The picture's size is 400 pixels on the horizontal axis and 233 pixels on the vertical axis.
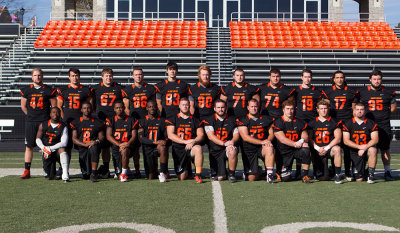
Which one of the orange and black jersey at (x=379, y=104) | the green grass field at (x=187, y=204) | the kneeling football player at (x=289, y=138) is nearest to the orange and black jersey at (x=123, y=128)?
the green grass field at (x=187, y=204)

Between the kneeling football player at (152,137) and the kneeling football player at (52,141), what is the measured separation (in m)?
1.05

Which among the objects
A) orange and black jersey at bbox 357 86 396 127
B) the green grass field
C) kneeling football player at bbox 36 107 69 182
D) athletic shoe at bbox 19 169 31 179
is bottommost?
the green grass field

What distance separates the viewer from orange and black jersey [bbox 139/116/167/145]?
614 cm

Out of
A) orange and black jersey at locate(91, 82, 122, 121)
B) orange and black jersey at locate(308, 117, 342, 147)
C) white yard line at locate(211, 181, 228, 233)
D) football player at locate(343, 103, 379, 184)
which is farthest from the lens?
orange and black jersey at locate(91, 82, 122, 121)

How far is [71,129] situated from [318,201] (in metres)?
3.53

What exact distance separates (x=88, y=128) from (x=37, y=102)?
84cm

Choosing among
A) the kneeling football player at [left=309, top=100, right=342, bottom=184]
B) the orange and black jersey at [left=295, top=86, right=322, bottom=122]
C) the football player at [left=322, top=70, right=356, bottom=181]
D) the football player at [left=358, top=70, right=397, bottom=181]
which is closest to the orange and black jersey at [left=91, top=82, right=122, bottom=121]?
the orange and black jersey at [left=295, top=86, right=322, bottom=122]

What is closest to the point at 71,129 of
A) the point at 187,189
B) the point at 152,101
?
the point at 152,101

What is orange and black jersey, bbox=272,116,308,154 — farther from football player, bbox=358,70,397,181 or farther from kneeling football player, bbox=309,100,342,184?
football player, bbox=358,70,397,181

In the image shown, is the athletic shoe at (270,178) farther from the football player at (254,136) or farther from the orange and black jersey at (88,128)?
A: the orange and black jersey at (88,128)

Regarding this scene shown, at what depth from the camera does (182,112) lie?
607 cm

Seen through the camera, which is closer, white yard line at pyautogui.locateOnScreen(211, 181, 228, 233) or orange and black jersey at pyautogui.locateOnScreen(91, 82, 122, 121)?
white yard line at pyautogui.locateOnScreen(211, 181, 228, 233)

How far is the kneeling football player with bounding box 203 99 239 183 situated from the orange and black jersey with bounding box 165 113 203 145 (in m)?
0.15

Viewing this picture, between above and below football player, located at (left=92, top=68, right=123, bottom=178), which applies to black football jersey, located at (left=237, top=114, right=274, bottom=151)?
below
